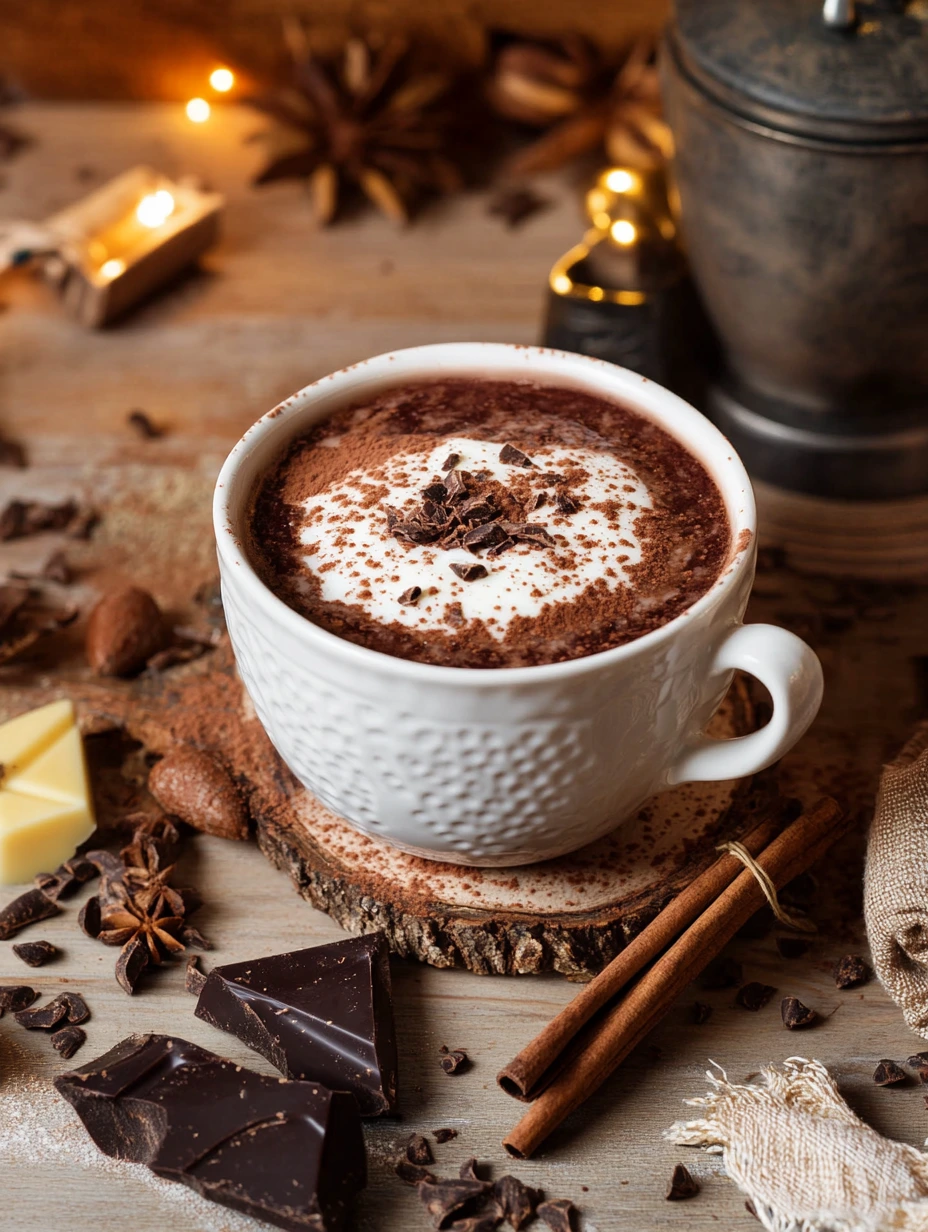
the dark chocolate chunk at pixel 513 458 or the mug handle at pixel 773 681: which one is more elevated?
the dark chocolate chunk at pixel 513 458

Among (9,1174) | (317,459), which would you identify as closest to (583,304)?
(317,459)

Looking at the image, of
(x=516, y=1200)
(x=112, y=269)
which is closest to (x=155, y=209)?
(x=112, y=269)

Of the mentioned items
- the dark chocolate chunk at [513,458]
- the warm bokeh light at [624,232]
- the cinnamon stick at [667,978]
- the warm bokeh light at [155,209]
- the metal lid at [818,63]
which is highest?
the metal lid at [818,63]

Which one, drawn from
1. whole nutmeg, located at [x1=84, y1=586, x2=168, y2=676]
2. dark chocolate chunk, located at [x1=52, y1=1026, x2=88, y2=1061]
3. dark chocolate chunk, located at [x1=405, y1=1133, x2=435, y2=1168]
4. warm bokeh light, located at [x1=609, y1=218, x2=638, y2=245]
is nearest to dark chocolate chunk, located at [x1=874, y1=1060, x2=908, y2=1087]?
dark chocolate chunk, located at [x1=405, y1=1133, x2=435, y2=1168]

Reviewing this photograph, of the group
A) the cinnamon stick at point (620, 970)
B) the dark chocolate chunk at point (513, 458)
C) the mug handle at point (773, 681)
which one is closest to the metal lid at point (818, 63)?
the dark chocolate chunk at point (513, 458)

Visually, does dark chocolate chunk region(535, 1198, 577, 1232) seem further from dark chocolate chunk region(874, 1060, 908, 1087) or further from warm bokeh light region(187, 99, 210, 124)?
warm bokeh light region(187, 99, 210, 124)

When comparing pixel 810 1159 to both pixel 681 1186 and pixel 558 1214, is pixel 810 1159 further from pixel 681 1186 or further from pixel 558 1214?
pixel 558 1214

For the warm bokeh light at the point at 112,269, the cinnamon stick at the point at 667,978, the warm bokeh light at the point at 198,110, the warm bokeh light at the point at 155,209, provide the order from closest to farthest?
the cinnamon stick at the point at 667,978 → the warm bokeh light at the point at 112,269 → the warm bokeh light at the point at 155,209 → the warm bokeh light at the point at 198,110

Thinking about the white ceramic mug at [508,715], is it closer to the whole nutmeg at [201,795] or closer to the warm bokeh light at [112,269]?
the whole nutmeg at [201,795]
